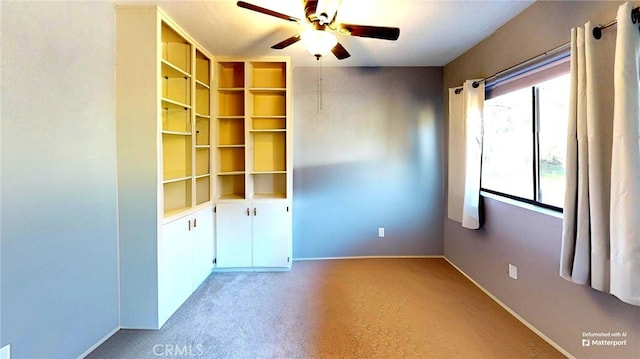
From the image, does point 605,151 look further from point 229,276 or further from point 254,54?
point 229,276

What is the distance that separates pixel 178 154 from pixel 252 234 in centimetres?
117

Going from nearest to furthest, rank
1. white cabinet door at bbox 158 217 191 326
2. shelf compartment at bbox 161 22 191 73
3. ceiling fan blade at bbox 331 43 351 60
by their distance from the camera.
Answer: ceiling fan blade at bbox 331 43 351 60 < white cabinet door at bbox 158 217 191 326 < shelf compartment at bbox 161 22 191 73

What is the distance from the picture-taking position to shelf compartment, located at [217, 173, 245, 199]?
11.0 feet

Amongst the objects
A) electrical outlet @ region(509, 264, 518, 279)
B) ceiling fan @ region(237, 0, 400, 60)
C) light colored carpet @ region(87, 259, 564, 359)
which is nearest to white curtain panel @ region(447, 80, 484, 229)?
electrical outlet @ region(509, 264, 518, 279)

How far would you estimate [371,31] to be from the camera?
1.76 m

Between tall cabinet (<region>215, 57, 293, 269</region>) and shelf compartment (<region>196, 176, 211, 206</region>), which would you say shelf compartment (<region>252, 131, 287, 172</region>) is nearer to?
tall cabinet (<region>215, 57, 293, 269</region>)

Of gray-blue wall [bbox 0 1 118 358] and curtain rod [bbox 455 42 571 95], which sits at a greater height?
curtain rod [bbox 455 42 571 95]

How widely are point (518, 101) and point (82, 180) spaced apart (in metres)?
3.43

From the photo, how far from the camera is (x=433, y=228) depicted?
3.62 m

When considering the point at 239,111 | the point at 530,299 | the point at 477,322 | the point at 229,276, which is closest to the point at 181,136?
the point at 239,111

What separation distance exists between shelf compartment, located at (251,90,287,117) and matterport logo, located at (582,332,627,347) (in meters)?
3.28

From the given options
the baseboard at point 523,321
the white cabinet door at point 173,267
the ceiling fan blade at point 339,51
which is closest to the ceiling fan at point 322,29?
the ceiling fan blade at point 339,51

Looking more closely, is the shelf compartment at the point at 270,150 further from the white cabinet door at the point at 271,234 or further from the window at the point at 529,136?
the window at the point at 529,136

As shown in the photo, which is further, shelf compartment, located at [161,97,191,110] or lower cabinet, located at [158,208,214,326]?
shelf compartment, located at [161,97,191,110]
